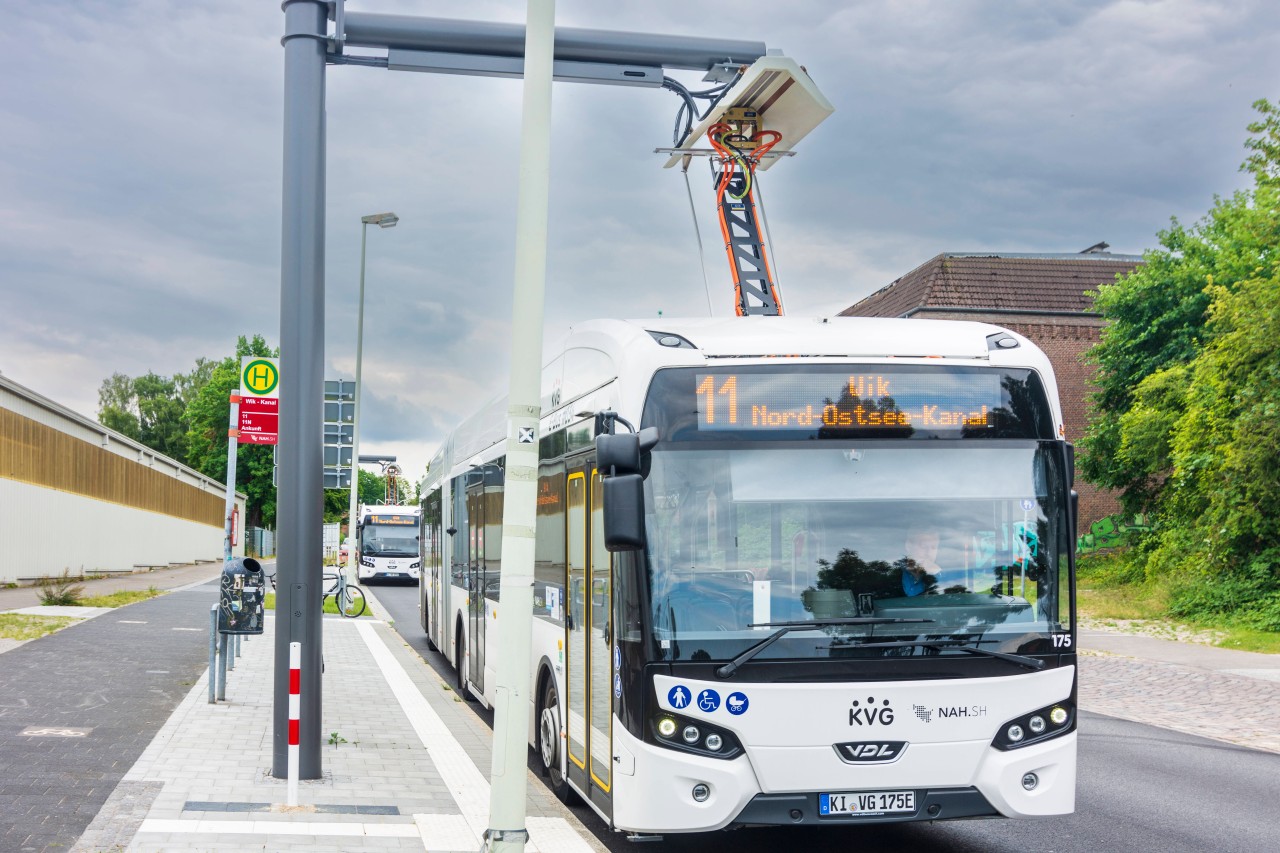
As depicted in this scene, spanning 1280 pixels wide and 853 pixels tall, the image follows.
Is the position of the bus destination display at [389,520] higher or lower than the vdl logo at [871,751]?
higher

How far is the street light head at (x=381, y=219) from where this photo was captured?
44844mm

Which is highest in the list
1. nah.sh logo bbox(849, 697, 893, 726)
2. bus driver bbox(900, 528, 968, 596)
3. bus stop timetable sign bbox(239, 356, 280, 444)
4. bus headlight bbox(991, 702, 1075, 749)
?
bus stop timetable sign bbox(239, 356, 280, 444)

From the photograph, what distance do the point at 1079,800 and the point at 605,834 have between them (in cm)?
357

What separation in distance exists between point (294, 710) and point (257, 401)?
502cm

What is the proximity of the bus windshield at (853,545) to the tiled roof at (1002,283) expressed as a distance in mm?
39351

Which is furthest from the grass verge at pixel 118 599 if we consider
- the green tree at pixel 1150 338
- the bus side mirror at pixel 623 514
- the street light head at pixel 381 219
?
the green tree at pixel 1150 338

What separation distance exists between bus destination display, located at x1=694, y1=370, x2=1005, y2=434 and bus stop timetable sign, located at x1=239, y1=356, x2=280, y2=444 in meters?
6.72

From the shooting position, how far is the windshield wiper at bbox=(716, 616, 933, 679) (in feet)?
20.9

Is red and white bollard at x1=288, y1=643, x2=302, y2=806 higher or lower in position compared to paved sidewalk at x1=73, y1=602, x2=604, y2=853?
higher

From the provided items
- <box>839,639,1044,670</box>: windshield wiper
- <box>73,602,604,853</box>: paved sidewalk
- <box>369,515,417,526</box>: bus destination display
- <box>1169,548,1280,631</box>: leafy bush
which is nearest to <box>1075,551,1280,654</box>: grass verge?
<box>1169,548,1280,631</box>: leafy bush

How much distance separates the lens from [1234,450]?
26.7 meters

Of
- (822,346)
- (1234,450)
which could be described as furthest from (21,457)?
(822,346)

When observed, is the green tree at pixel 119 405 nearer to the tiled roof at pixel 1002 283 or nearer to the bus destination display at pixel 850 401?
the tiled roof at pixel 1002 283

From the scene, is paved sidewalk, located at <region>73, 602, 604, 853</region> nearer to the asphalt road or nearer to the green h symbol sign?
the asphalt road
